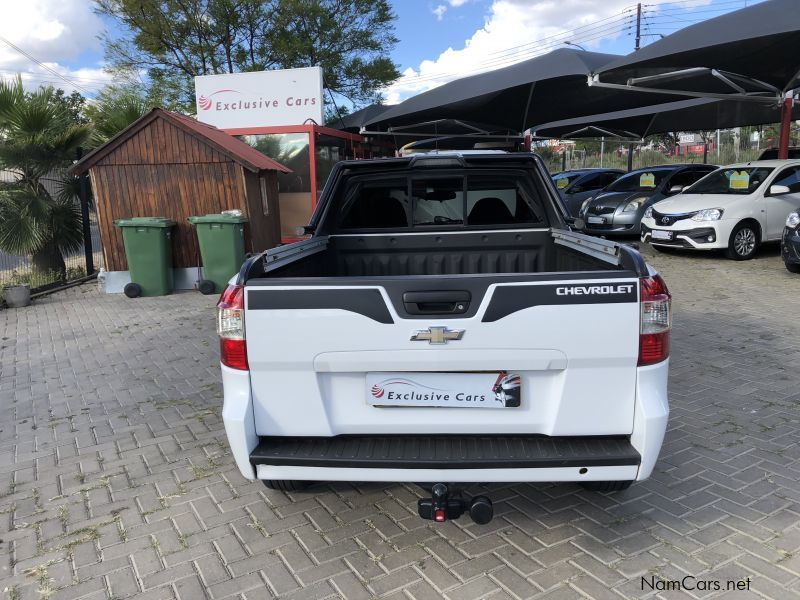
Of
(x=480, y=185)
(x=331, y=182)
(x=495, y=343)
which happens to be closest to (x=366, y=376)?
(x=495, y=343)

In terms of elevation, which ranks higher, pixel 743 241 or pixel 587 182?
pixel 587 182

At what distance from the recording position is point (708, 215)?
10727 mm

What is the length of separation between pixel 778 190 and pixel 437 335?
10.7m

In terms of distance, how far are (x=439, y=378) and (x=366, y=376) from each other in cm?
31

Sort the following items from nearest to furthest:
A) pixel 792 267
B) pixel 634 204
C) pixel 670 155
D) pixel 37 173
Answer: pixel 792 267
pixel 37 173
pixel 634 204
pixel 670 155

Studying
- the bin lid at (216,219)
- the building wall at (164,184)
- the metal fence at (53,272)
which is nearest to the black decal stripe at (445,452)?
the bin lid at (216,219)

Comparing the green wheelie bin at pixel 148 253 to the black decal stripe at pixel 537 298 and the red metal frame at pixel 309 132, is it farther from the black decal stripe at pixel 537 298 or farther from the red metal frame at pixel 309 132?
the black decal stripe at pixel 537 298

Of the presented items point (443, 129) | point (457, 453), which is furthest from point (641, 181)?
point (457, 453)

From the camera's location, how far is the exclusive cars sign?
12.6m

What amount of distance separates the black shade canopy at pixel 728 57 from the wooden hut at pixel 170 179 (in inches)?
337

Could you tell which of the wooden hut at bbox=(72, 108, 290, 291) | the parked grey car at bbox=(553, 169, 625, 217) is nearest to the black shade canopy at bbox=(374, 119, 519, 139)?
the parked grey car at bbox=(553, 169, 625, 217)

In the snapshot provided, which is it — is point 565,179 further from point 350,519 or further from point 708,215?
point 350,519

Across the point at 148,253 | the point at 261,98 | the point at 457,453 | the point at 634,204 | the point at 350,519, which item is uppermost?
the point at 261,98

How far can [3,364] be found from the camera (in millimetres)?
6133
